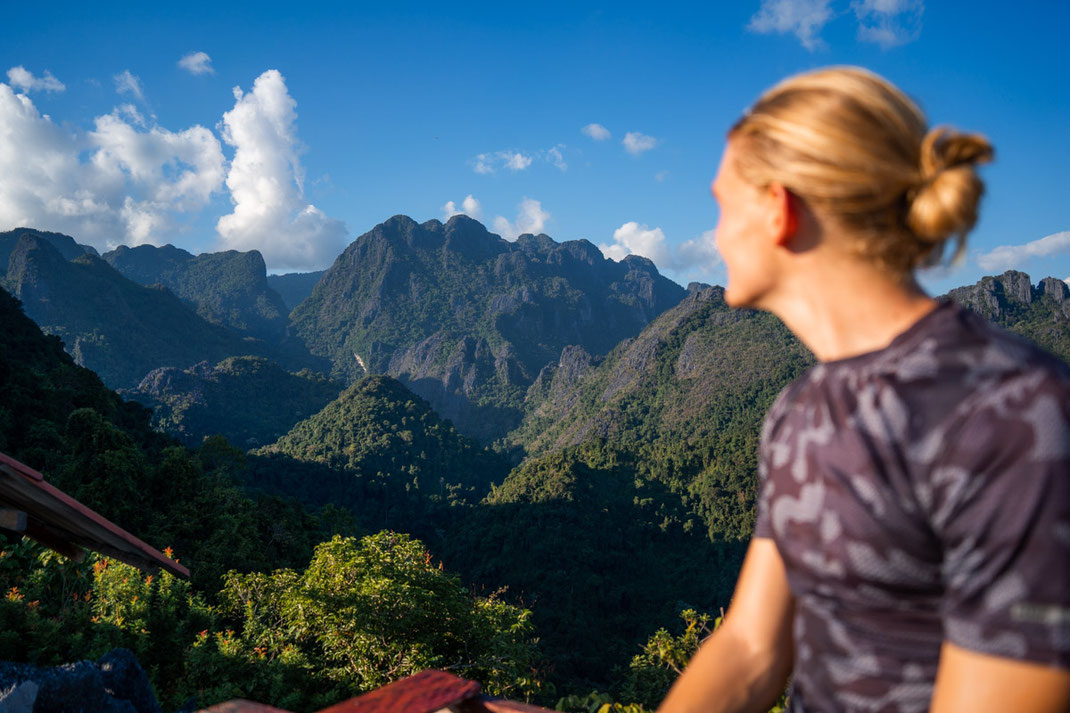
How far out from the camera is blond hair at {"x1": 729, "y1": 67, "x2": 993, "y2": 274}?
2.30ft

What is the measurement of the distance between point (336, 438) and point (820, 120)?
2488 inches

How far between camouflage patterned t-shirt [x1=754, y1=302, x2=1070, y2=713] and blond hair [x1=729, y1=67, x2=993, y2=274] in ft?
0.30

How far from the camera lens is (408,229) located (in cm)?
13125

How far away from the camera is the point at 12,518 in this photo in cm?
236

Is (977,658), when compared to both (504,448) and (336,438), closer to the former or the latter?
(336,438)

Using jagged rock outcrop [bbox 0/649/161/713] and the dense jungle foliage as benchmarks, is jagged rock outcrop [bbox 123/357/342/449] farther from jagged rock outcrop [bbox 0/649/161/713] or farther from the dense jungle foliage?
jagged rock outcrop [bbox 0/649/161/713]

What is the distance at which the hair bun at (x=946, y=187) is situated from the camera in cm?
69

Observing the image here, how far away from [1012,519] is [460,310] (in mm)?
123426

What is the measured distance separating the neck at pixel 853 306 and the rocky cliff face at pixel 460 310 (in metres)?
98.1

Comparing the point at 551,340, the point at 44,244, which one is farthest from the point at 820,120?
the point at 551,340

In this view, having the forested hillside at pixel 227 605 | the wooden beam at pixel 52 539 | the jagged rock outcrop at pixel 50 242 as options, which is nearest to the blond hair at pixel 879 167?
the wooden beam at pixel 52 539

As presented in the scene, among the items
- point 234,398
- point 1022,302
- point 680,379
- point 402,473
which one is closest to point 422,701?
point 402,473

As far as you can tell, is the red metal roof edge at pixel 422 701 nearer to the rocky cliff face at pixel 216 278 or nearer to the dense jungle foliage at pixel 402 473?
the dense jungle foliage at pixel 402 473

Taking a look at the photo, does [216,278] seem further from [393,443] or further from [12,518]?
A: [12,518]
